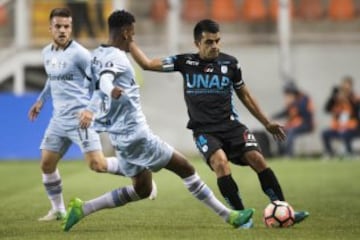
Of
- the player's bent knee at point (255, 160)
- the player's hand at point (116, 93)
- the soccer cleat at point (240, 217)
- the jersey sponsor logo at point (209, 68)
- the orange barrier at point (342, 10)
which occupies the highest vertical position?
the player's hand at point (116, 93)

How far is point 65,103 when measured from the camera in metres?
11.4

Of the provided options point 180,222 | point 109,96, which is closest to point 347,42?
point 180,222

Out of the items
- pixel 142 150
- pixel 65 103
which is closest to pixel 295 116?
pixel 65 103

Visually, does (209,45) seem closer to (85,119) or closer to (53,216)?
(85,119)

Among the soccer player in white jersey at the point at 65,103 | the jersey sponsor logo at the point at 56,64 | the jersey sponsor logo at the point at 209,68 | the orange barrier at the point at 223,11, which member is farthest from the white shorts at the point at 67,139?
the orange barrier at the point at 223,11

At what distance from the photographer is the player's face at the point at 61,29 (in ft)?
37.2

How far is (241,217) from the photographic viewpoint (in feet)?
31.9

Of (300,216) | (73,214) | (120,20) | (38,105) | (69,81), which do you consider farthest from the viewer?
(38,105)

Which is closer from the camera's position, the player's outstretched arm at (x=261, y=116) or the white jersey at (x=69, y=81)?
the player's outstretched arm at (x=261, y=116)

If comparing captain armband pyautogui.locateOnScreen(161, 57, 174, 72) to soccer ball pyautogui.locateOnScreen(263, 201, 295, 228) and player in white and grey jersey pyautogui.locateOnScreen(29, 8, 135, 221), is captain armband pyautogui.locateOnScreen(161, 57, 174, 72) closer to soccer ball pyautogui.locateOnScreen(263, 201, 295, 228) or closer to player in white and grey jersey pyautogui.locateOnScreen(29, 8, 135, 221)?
player in white and grey jersey pyautogui.locateOnScreen(29, 8, 135, 221)

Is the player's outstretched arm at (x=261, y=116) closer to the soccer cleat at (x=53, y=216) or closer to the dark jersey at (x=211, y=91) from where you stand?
the dark jersey at (x=211, y=91)

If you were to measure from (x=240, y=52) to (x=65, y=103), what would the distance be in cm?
1563

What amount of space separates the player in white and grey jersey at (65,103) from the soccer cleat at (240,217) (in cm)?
196

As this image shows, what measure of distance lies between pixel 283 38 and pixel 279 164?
16.0ft
